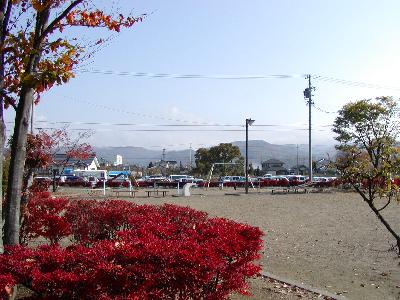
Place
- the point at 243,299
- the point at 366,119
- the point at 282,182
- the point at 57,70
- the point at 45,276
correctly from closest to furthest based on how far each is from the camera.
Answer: the point at 45,276
the point at 57,70
the point at 243,299
the point at 366,119
the point at 282,182

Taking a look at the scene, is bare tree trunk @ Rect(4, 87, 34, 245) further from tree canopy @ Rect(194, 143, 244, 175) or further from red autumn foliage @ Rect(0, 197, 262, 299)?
tree canopy @ Rect(194, 143, 244, 175)

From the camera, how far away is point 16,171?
5711mm

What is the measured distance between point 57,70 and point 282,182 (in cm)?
4827

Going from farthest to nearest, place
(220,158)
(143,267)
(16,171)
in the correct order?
(220,158)
(16,171)
(143,267)

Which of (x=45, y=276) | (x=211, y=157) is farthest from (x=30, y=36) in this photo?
(x=211, y=157)

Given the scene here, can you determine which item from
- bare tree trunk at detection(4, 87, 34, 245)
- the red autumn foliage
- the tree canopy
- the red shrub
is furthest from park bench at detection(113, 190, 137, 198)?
the tree canopy

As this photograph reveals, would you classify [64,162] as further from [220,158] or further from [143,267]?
[220,158]

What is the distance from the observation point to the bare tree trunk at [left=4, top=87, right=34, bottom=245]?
5680 millimetres

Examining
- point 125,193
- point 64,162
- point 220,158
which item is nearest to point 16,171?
point 64,162

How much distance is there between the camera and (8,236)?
5742mm

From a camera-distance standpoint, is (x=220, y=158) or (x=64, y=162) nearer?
(x=64, y=162)

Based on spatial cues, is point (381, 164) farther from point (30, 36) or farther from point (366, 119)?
point (366, 119)

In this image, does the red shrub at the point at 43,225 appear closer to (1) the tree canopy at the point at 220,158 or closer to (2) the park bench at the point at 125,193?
(2) the park bench at the point at 125,193

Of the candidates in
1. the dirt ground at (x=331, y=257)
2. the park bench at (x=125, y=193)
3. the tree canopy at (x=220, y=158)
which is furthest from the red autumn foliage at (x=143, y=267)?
the tree canopy at (x=220, y=158)
